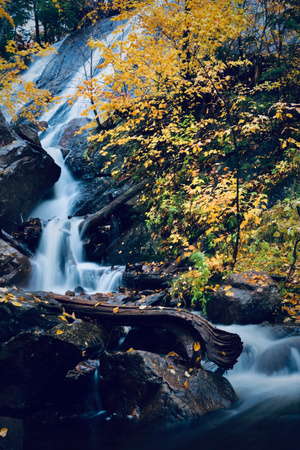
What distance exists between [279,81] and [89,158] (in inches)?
299

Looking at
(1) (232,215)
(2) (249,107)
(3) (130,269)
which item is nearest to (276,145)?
(2) (249,107)

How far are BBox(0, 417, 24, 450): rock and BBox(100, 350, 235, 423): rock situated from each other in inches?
46.3

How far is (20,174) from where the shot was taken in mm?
10023

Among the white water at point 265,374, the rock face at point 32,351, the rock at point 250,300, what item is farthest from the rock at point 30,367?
the rock at point 250,300

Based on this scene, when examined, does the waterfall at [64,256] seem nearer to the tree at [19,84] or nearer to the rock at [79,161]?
the rock at [79,161]

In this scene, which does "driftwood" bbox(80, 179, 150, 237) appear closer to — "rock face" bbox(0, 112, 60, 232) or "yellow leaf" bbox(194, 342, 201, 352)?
"rock face" bbox(0, 112, 60, 232)

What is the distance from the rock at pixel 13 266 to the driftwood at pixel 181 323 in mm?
3050

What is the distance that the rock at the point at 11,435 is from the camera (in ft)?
8.15

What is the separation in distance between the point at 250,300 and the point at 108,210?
5744 mm

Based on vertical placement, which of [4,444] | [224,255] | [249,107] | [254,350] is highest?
[249,107]

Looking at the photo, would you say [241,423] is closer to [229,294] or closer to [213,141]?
[229,294]

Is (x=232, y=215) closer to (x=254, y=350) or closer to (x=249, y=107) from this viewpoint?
(x=254, y=350)

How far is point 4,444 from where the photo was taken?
248 centimetres

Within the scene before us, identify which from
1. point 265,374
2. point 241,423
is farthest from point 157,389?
point 265,374
